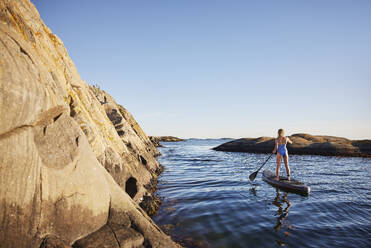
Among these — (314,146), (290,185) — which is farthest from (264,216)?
(314,146)

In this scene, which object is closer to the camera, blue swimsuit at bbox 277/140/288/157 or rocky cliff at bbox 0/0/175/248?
rocky cliff at bbox 0/0/175/248

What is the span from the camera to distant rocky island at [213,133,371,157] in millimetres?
29750

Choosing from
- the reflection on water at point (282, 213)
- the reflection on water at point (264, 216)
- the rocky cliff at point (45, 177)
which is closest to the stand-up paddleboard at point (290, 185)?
the reflection on water at point (264, 216)

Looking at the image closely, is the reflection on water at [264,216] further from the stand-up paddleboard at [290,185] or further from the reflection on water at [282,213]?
the stand-up paddleboard at [290,185]

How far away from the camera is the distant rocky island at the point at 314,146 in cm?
2975

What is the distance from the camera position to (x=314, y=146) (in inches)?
1299

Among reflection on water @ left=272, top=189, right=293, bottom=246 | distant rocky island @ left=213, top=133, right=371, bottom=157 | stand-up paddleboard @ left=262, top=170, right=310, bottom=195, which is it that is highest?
distant rocky island @ left=213, top=133, right=371, bottom=157

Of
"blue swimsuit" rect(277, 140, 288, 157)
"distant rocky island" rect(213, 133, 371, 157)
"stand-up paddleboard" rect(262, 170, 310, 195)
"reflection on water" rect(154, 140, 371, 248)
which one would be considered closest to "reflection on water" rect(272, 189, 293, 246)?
"reflection on water" rect(154, 140, 371, 248)

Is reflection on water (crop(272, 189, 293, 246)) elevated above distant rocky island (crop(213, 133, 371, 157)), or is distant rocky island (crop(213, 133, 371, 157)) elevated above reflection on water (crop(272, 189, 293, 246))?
distant rocky island (crop(213, 133, 371, 157))

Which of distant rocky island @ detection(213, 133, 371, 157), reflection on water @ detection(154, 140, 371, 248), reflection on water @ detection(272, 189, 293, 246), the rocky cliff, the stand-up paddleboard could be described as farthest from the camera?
distant rocky island @ detection(213, 133, 371, 157)

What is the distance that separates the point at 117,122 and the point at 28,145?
11.9 m

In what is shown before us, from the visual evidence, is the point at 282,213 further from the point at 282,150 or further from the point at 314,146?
the point at 314,146

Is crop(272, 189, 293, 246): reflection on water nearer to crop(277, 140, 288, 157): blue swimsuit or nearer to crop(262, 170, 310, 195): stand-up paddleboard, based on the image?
crop(262, 170, 310, 195): stand-up paddleboard

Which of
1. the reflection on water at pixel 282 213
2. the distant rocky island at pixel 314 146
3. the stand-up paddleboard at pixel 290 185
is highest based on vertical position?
the distant rocky island at pixel 314 146
